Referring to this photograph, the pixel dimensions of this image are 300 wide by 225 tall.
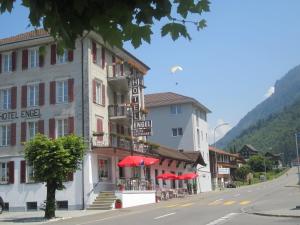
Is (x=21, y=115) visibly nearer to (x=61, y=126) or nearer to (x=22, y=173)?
(x=61, y=126)

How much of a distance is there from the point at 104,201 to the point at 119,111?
8999 millimetres

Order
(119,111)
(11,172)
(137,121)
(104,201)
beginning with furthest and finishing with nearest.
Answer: (137,121)
(119,111)
(11,172)
(104,201)

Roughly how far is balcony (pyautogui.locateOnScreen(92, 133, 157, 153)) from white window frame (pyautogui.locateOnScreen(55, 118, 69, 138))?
234 centimetres

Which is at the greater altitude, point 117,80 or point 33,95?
point 117,80

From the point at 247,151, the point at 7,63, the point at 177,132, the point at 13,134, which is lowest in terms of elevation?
the point at 13,134

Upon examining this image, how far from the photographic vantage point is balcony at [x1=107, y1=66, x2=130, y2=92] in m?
40.7

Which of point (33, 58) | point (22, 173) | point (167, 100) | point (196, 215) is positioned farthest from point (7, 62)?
point (167, 100)

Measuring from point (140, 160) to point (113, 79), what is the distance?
749 cm

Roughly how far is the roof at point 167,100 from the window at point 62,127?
3246cm

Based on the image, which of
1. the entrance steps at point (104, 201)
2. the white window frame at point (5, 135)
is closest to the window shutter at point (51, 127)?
the white window frame at point (5, 135)

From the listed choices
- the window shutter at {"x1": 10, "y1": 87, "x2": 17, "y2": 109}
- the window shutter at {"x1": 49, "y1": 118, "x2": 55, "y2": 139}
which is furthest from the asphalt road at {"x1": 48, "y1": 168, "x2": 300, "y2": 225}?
the window shutter at {"x1": 10, "y1": 87, "x2": 17, "y2": 109}

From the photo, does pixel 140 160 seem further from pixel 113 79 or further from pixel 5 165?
pixel 5 165

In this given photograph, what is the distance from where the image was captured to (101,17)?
3.94 metres

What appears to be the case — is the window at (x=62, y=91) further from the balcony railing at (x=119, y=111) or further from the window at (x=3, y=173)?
the window at (x=3, y=173)
